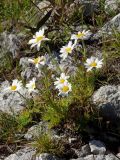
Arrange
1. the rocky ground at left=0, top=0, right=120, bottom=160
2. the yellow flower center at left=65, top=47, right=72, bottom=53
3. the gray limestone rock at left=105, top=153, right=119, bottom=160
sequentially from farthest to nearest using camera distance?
the yellow flower center at left=65, top=47, right=72, bottom=53 < the rocky ground at left=0, top=0, right=120, bottom=160 < the gray limestone rock at left=105, top=153, right=119, bottom=160

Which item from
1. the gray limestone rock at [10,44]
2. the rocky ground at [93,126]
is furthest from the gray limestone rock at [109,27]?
the gray limestone rock at [10,44]

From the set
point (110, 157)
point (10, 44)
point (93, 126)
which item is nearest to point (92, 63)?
point (93, 126)

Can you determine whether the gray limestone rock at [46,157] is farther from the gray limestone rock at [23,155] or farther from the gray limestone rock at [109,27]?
the gray limestone rock at [109,27]

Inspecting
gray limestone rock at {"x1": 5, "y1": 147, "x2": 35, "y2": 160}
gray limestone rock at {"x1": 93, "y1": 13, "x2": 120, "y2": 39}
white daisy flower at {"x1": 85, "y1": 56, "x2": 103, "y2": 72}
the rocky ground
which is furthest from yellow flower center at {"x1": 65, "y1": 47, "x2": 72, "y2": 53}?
gray limestone rock at {"x1": 5, "y1": 147, "x2": 35, "y2": 160}

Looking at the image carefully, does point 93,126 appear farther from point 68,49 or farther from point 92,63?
point 68,49

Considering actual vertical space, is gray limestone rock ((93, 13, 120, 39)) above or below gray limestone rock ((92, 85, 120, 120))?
above

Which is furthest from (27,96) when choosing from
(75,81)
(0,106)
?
(75,81)

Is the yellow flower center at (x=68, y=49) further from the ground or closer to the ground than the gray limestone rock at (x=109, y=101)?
further from the ground

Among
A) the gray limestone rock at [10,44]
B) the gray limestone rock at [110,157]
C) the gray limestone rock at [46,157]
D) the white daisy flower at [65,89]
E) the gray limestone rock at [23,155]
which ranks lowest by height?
the gray limestone rock at [110,157]

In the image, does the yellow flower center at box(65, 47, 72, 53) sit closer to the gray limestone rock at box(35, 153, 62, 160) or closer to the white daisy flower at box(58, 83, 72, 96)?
the white daisy flower at box(58, 83, 72, 96)

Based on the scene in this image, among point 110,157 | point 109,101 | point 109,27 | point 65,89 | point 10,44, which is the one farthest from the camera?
point 10,44

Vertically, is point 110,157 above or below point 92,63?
below

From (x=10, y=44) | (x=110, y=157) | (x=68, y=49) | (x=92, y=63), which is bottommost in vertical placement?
(x=110, y=157)
